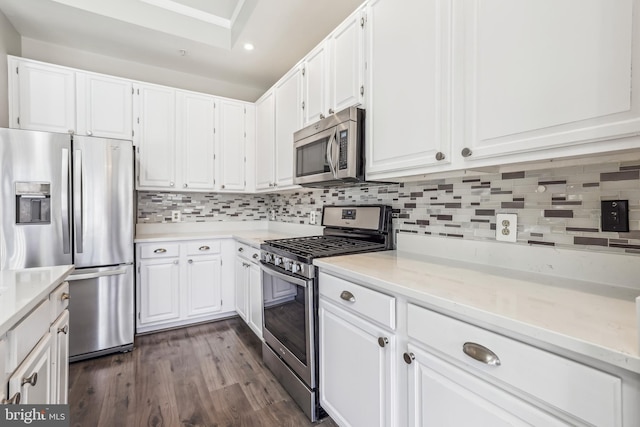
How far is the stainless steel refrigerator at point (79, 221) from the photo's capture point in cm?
203

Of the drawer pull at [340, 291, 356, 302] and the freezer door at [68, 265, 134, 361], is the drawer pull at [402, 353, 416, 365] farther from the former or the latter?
the freezer door at [68, 265, 134, 361]

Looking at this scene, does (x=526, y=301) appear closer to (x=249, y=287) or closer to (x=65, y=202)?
(x=249, y=287)

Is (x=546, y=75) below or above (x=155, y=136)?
below

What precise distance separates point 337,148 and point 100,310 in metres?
2.25

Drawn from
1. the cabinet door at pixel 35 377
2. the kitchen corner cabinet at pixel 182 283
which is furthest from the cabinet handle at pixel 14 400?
the kitchen corner cabinet at pixel 182 283

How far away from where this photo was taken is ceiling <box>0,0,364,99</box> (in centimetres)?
226

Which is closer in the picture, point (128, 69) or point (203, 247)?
point (203, 247)

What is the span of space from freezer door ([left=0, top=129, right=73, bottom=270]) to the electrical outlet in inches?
110

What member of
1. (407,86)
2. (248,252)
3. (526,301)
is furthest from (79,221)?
(526,301)

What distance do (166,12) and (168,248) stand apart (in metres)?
2.06

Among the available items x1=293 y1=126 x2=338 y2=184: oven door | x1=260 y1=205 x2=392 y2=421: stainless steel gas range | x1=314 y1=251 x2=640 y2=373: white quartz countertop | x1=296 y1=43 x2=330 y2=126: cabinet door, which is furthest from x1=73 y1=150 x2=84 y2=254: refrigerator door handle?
x1=314 y1=251 x2=640 y2=373: white quartz countertop

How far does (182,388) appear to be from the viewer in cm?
191

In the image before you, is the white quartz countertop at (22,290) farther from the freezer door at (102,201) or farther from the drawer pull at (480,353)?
the drawer pull at (480,353)

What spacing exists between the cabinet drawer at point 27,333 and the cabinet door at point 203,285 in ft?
5.57
